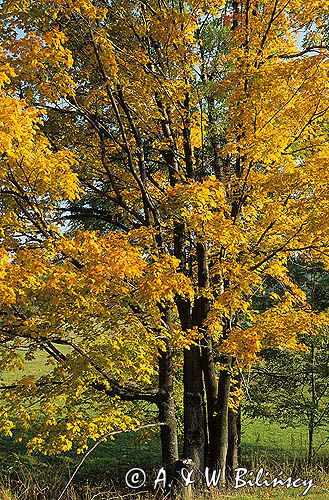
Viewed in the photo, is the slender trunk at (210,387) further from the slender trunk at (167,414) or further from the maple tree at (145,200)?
the slender trunk at (167,414)

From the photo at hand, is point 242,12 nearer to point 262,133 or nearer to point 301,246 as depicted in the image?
point 262,133

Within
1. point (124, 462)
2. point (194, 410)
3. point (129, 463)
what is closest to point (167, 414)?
point (194, 410)

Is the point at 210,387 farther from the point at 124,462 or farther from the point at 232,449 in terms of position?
the point at 124,462

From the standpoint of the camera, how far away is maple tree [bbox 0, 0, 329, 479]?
6.00 metres

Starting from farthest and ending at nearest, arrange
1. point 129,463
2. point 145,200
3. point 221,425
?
point 129,463
point 221,425
point 145,200

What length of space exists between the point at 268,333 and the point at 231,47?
455 centimetres

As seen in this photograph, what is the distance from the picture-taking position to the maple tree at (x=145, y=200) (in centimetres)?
600

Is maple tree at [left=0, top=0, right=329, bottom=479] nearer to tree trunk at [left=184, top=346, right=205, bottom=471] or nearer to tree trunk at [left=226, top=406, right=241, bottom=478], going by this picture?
tree trunk at [left=184, top=346, right=205, bottom=471]

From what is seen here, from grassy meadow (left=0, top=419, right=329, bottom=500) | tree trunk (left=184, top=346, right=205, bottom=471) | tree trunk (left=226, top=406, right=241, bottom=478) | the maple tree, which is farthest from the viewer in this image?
tree trunk (left=226, top=406, right=241, bottom=478)

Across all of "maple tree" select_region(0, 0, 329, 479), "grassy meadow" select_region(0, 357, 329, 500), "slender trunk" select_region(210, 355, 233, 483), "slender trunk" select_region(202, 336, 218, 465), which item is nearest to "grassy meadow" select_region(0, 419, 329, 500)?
"grassy meadow" select_region(0, 357, 329, 500)

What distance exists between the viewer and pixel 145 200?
817cm

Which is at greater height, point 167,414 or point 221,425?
point 167,414

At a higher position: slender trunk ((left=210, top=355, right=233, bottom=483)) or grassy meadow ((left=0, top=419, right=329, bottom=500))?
slender trunk ((left=210, top=355, right=233, bottom=483))

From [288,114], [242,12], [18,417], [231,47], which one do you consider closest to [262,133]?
[288,114]
